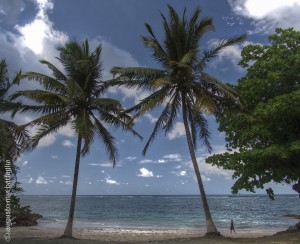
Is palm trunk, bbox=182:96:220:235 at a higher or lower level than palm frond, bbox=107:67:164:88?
lower

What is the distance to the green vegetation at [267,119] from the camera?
2000 cm

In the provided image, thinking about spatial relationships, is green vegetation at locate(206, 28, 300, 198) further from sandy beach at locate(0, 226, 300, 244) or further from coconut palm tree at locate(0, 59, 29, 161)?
coconut palm tree at locate(0, 59, 29, 161)

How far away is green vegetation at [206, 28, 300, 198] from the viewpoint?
2000 centimetres

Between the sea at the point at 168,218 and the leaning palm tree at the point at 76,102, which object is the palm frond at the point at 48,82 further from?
the sea at the point at 168,218

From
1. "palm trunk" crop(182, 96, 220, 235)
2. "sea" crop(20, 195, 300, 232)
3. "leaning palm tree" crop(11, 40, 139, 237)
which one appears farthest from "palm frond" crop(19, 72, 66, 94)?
"sea" crop(20, 195, 300, 232)

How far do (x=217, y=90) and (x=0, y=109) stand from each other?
13.0m

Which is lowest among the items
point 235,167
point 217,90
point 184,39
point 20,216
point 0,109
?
point 20,216

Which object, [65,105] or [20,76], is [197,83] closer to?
[65,105]

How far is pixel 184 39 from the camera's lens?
21.6 meters

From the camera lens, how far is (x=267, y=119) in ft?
67.9

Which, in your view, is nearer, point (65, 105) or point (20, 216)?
point (65, 105)

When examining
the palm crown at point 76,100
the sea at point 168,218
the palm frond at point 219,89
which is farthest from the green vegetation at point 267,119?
the sea at point 168,218

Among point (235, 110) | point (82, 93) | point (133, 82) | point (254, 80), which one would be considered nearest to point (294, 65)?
point (254, 80)

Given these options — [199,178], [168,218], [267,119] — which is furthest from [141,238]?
[168,218]
